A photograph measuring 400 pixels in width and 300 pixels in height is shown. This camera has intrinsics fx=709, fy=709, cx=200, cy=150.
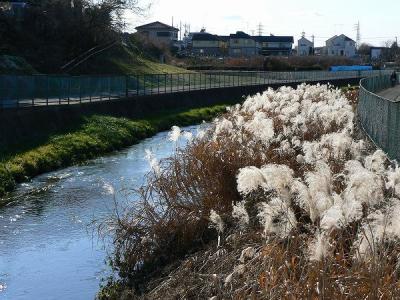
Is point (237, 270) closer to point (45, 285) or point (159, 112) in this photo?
point (45, 285)

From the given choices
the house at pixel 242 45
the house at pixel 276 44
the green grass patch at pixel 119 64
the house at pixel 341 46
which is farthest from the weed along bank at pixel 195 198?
the house at pixel 341 46

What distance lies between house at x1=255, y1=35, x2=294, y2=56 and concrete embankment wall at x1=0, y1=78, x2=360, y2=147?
9902 centimetres

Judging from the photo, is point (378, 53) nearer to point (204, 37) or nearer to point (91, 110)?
point (204, 37)

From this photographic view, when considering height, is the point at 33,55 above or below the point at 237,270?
above

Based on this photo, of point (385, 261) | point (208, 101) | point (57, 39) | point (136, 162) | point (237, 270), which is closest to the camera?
point (385, 261)

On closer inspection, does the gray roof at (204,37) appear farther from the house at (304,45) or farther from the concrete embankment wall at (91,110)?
the concrete embankment wall at (91,110)

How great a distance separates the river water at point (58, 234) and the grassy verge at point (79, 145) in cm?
53

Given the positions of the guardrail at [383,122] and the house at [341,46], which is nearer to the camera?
the guardrail at [383,122]

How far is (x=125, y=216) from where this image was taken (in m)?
12.3

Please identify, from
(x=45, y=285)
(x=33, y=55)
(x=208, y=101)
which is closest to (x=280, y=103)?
(x=45, y=285)

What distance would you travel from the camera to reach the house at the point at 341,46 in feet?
595

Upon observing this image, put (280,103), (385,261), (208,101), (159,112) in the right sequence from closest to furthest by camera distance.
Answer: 1. (385,261)
2. (280,103)
3. (159,112)
4. (208,101)

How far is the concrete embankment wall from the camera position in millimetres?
26344

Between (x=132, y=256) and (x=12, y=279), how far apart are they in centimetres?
212
